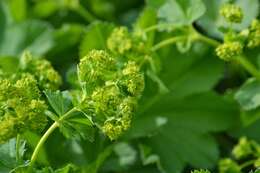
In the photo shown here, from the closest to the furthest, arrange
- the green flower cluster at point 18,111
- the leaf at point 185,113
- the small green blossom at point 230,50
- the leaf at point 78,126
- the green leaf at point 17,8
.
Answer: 1. the green flower cluster at point 18,111
2. the leaf at point 78,126
3. the small green blossom at point 230,50
4. the leaf at point 185,113
5. the green leaf at point 17,8

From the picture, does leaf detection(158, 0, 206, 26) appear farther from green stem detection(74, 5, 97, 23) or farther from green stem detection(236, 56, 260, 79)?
green stem detection(74, 5, 97, 23)

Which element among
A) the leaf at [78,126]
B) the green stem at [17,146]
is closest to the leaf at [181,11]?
the leaf at [78,126]

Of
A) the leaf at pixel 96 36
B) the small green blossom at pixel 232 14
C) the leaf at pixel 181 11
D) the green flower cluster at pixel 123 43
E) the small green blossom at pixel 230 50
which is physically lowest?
the small green blossom at pixel 230 50

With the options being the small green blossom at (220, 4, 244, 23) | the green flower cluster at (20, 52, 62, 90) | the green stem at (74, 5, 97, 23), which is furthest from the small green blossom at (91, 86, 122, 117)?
the green stem at (74, 5, 97, 23)

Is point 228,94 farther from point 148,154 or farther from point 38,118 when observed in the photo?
point 38,118

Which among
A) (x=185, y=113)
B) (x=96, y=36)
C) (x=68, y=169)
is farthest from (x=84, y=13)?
(x=68, y=169)

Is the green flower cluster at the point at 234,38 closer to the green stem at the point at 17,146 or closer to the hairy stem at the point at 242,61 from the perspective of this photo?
the hairy stem at the point at 242,61

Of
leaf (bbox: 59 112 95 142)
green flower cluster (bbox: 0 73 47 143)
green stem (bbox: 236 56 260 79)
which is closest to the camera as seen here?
green flower cluster (bbox: 0 73 47 143)
